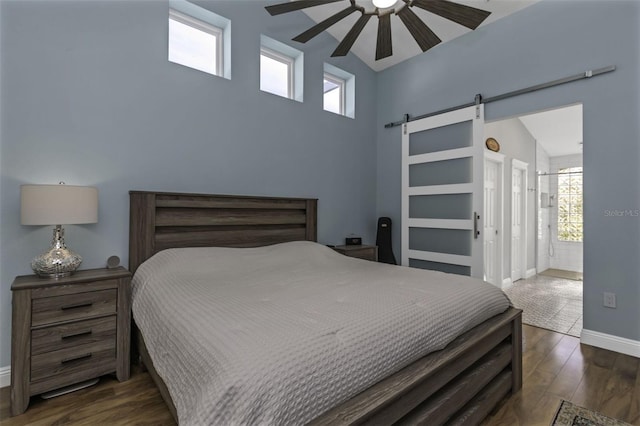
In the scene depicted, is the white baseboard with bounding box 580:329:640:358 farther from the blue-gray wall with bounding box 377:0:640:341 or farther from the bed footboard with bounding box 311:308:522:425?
the bed footboard with bounding box 311:308:522:425

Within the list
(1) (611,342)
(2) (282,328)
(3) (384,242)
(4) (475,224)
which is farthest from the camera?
(3) (384,242)

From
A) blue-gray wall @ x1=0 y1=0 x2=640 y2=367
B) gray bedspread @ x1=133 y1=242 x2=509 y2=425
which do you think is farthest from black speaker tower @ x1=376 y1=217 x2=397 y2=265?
gray bedspread @ x1=133 y1=242 x2=509 y2=425

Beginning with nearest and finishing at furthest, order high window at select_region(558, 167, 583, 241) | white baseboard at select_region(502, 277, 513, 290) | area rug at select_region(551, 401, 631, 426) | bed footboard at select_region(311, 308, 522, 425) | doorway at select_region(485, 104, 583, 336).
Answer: bed footboard at select_region(311, 308, 522, 425)
area rug at select_region(551, 401, 631, 426)
doorway at select_region(485, 104, 583, 336)
white baseboard at select_region(502, 277, 513, 290)
high window at select_region(558, 167, 583, 241)

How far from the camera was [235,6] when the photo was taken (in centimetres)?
303

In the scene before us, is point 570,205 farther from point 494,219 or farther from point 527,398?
point 527,398

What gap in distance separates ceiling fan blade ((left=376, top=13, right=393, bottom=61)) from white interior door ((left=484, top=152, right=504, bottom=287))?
277cm

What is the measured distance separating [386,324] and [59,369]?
1.93 m

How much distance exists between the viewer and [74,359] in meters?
1.90

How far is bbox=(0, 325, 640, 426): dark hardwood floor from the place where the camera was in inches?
66.8

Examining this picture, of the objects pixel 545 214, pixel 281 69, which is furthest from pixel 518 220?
pixel 281 69

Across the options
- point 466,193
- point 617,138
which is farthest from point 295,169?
point 617,138

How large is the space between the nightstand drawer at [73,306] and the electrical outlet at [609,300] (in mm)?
3734

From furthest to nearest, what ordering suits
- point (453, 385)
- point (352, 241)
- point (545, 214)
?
1. point (545, 214)
2. point (352, 241)
3. point (453, 385)

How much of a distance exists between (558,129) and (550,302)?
288 centimetres
